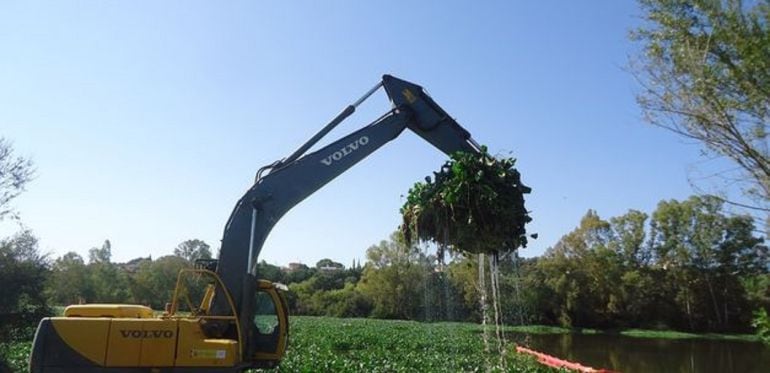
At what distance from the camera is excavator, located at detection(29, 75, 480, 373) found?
743 cm

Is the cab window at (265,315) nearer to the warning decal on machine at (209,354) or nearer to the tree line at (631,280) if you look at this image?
the warning decal on machine at (209,354)

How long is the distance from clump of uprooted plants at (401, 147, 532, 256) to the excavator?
31.7 inches

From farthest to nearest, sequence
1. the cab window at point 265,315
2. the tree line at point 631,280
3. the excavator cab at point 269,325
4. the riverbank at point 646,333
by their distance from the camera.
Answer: the tree line at point 631,280, the riverbank at point 646,333, the cab window at point 265,315, the excavator cab at point 269,325

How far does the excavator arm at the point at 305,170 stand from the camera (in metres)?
8.25

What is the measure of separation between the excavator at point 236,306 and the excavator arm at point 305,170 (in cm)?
1

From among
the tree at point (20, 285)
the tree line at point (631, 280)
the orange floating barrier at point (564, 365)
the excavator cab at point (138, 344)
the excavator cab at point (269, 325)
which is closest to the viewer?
the excavator cab at point (138, 344)

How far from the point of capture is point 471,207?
855 centimetres

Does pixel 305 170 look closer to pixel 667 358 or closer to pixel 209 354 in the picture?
pixel 209 354

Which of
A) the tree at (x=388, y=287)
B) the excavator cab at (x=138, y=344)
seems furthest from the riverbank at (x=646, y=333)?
the excavator cab at (x=138, y=344)

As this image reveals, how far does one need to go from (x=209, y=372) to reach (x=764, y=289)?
5586 centimetres

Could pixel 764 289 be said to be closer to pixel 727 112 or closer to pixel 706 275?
pixel 706 275

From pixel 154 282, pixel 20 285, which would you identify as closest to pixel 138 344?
pixel 20 285

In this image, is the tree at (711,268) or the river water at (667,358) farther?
the tree at (711,268)

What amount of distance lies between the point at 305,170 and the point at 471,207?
2461 mm
